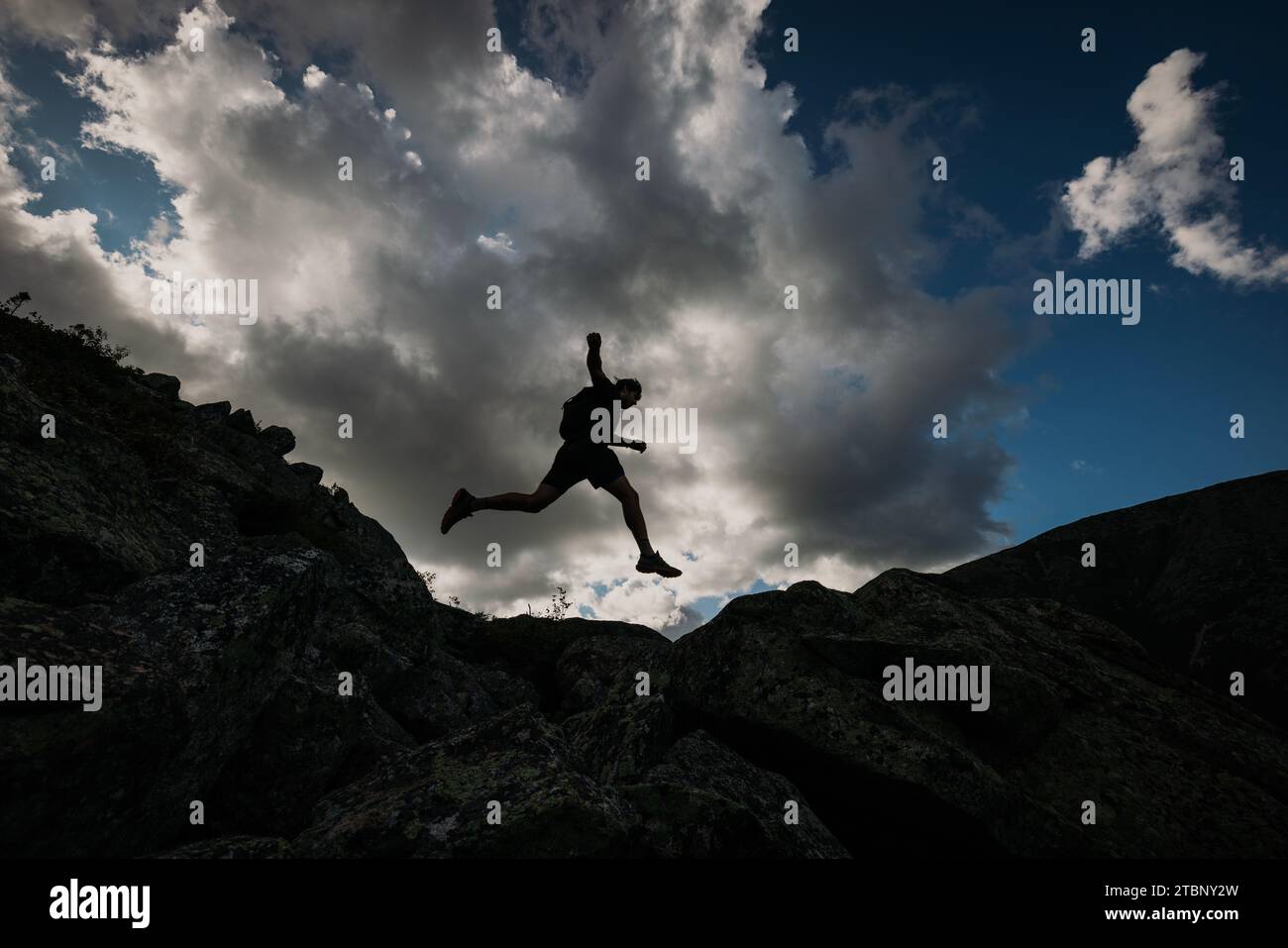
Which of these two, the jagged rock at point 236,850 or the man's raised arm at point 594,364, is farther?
the man's raised arm at point 594,364

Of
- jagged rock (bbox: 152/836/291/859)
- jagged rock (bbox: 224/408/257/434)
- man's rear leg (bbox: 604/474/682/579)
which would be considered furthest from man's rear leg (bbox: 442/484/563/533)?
jagged rock (bbox: 224/408/257/434)

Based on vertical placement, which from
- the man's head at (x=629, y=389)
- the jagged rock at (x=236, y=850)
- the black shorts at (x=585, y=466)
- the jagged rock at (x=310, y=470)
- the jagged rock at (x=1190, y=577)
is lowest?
the jagged rock at (x=236, y=850)

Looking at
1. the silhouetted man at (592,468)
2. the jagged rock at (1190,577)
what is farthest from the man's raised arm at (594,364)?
the jagged rock at (1190,577)

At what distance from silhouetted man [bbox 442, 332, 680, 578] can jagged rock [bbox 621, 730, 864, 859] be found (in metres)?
4.17

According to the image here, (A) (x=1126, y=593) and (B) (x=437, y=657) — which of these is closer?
(B) (x=437, y=657)

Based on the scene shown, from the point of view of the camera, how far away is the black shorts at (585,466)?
11.2 meters

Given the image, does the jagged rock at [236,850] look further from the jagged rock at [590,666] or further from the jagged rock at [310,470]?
the jagged rock at [310,470]

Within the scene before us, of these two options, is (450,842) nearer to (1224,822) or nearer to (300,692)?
(300,692)

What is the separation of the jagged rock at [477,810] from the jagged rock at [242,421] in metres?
41.2

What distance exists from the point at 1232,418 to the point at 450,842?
775 inches

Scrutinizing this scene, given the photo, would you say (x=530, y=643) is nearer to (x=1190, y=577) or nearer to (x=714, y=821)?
(x=714, y=821)

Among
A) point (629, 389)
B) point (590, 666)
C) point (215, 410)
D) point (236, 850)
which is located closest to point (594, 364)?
point (629, 389)
